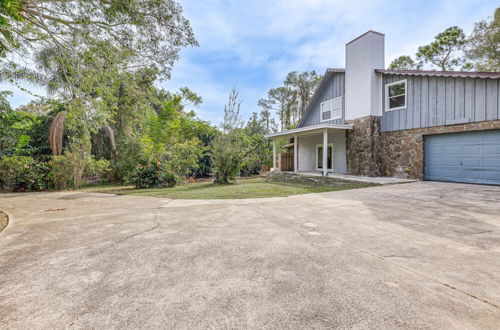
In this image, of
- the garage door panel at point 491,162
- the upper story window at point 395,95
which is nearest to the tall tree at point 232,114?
the upper story window at point 395,95

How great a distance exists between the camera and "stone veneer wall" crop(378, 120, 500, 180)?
33.4 feet

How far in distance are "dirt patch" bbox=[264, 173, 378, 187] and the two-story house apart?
1388mm

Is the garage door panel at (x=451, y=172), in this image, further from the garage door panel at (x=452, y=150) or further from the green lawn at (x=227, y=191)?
the green lawn at (x=227, y=191)

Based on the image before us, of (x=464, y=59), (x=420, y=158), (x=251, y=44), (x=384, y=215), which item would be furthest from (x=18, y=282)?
(x=464, y=59)

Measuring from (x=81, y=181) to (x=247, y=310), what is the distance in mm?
12036

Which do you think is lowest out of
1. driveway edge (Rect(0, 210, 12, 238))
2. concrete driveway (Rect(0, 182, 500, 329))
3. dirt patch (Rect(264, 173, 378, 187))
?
concrete driveway (Rect(0, 182, 500, 329))

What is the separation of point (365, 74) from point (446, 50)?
13056mm

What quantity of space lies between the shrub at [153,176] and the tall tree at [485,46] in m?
20.7

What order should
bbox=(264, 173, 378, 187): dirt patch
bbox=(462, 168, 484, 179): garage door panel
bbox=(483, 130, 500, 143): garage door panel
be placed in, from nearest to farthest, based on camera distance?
bbox=(483, 130, 500, 143): garage door panel < bbox=(462, 168, 484, 179): garage door panel < bbox=(264, 173, 378, 187): dirt patch

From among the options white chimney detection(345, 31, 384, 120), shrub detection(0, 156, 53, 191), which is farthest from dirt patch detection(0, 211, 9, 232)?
white chimney detection(345, 31, 384, 120)

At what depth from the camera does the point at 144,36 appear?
22.9 ft

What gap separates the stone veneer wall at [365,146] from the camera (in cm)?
1156

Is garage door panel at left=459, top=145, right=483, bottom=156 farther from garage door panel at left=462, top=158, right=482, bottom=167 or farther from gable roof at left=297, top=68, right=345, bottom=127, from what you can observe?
gable roof at left=297, top=68, right=345, bottom=127

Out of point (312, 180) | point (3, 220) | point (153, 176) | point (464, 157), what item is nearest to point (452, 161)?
point (464, 157)
